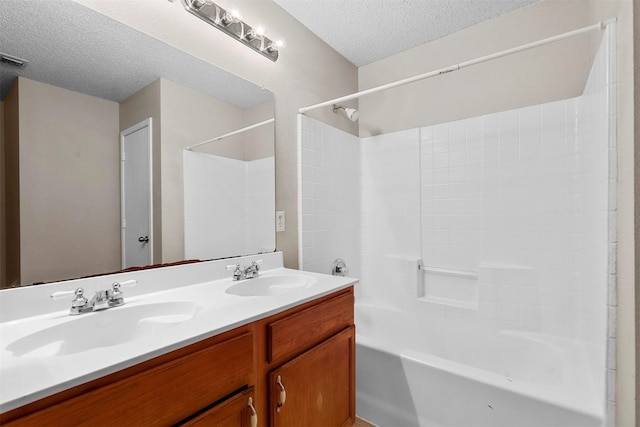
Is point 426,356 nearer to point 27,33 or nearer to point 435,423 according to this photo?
point 435,423

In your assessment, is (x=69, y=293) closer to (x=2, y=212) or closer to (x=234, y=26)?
(x=2, y=212)

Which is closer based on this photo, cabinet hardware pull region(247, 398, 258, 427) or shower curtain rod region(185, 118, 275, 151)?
cabinet hardware pull region(247, 398, 258, 427)

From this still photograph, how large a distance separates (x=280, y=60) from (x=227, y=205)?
0.95 metres

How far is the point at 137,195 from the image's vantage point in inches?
47.3

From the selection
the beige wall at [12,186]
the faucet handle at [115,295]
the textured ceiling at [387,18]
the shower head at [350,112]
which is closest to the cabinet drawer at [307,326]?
the faucet handle at [115,295]

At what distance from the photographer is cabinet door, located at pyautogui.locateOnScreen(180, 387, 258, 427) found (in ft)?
2.55

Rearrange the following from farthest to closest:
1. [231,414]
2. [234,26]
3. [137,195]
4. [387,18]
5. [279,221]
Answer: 1. [387,18]
2. [279,221]
3. [234,26]
4. [137,195]
5. [231,414]

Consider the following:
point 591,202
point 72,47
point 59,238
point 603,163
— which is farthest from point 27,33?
point 591,202

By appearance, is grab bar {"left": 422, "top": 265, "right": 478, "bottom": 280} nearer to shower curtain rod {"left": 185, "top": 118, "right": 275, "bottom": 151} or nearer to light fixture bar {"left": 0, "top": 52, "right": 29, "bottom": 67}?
shower curtain rod {"left": 185, "top": 118, "right": 275, "bottom": 151}

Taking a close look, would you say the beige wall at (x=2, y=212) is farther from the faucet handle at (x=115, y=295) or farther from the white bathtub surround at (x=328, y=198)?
the white bathtub surround at (x=328, y=198)

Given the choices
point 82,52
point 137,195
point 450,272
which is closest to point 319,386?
point 137,195

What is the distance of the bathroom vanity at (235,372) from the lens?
2.01 feet

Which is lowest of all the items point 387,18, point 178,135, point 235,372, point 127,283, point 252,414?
point 252,414

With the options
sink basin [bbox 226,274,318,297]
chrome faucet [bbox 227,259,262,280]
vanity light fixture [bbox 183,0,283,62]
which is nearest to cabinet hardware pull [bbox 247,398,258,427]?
sink basin [bbox 226,274,318,297]
